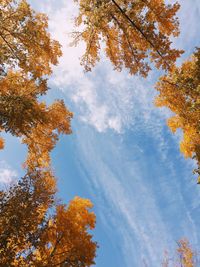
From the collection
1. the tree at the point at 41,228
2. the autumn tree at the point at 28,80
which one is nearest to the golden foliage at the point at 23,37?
the autumn tree at the point at 28,80

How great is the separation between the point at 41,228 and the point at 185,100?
8009mm

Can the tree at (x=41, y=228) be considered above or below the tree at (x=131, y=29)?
below

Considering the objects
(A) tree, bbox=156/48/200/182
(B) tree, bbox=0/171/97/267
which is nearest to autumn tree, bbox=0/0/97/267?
(B) tree, bbox=0/171/97/267

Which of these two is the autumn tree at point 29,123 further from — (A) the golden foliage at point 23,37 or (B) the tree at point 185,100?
(B) the tree at point 185,100

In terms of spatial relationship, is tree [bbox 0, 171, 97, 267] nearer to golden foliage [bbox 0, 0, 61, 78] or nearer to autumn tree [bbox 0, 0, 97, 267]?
autumn tree [bbox 0, 0, 97, 267]

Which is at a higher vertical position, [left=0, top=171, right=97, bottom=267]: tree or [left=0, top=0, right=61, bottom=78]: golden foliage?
[left=0, top=0, right=61, bottom=78]: golden foliage

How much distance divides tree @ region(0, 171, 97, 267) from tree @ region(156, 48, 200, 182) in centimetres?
636

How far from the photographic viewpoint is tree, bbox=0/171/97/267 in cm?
1053

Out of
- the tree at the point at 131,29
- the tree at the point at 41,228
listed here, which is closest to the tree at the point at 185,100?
the tree at the point at 131,29

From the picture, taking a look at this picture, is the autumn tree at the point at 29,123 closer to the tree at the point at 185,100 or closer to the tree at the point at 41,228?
the tree at the point at 41,228

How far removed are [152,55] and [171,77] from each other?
2.12 m

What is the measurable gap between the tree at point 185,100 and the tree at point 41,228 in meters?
6.36

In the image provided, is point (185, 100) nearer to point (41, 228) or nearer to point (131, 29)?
point (131, 29)

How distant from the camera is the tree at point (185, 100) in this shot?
10.8m
